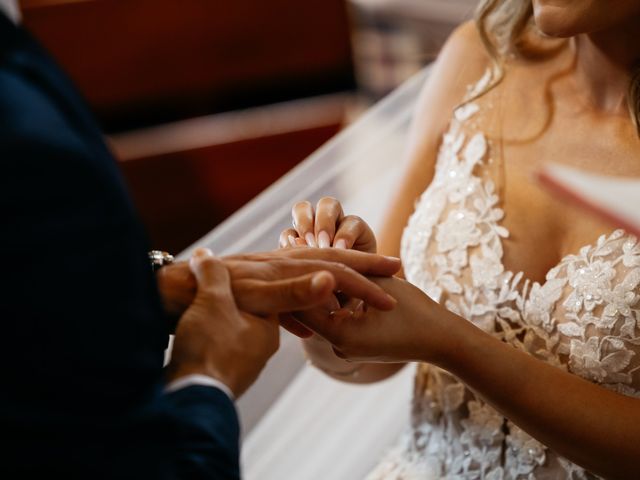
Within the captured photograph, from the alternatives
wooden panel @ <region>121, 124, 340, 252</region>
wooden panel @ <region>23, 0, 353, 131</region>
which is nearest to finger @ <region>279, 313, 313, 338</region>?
wooden panel @ <region>121, 124, 340, 252</region>

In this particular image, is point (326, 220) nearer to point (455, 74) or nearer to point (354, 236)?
point (354, 236)

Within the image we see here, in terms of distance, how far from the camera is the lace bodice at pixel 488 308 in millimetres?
1140

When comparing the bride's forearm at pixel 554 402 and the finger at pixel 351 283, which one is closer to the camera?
the finger at pixel 351 283

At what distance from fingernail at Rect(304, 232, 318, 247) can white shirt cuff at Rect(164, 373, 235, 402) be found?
37cm

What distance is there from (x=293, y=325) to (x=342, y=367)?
0.29 meters

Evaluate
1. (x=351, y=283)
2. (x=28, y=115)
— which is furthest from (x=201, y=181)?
(x=28, y=115)

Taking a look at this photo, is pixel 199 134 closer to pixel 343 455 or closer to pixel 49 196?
pixel 343 455

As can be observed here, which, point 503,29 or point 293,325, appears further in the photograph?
point 503,29

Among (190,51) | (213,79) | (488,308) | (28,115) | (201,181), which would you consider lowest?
(201,181)

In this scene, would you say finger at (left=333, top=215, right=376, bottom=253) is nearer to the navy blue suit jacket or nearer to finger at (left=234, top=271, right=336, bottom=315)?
finger at (left=234, top=271, right=336, bottom=315)

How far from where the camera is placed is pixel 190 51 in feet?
11.0

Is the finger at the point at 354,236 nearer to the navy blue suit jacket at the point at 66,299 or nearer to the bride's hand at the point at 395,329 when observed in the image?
the bride's hand at the point at 395,329

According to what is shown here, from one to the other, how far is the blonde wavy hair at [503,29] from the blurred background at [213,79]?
192 centimetres

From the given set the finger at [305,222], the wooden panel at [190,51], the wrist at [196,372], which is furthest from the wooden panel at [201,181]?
the wrist at [196,372]
